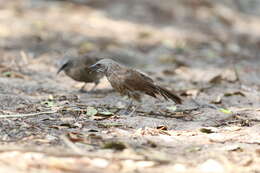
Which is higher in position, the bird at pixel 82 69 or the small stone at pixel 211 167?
the bird at pixel 82 69

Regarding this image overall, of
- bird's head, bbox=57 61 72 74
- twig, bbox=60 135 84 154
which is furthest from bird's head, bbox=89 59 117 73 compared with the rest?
twig, bbox=60 135 84 154

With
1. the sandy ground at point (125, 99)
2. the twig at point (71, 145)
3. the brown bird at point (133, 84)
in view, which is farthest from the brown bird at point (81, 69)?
the twig at point (71, 145)

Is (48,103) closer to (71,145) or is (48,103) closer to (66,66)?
(66,66)

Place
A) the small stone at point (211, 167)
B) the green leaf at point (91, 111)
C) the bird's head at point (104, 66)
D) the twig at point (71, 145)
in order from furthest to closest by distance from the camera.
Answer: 1. the bird's head at point (104, 66)
2. the green leaf at point (91, 111)
3. the twig at point (71, 145)
4. the small stone at point (211, 167)

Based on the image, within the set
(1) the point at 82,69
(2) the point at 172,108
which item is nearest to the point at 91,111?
(2) the point at 172,108

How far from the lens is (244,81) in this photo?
8.66 metres

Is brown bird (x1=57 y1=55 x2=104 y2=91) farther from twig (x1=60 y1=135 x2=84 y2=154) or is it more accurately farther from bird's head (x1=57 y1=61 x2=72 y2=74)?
twig (x1=60 y1=135 x2=84 y2=154)

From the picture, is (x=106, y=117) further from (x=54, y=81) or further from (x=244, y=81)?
(x=244, y=81)

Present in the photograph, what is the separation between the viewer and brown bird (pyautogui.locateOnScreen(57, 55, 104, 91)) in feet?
24.8

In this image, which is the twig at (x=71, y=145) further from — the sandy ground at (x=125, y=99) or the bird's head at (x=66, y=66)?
the bird's head at (x=66, y=66)

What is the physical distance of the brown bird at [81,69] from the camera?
756 centimetres

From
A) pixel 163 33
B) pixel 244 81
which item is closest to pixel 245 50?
pixel 163 33

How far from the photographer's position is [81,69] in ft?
24.9

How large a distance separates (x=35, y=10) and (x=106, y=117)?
24.1 ft
